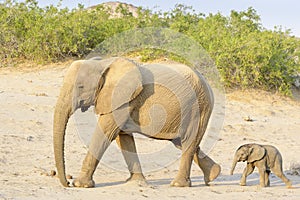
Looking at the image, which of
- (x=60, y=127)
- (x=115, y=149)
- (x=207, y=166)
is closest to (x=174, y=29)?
(x=115, y=149)

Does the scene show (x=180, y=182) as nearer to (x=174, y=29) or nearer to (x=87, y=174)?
(x=87, y=174)

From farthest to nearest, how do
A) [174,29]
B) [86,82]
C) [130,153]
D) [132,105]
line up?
[174,29]
[130,153]
[132,105]
[86,82]

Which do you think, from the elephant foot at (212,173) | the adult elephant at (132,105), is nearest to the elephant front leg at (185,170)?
the adult elephant at (132,105)

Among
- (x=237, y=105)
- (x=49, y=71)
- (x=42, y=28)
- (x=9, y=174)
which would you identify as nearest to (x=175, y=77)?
(x=9, y=174)

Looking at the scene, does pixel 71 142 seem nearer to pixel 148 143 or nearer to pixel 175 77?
pixel 148 143

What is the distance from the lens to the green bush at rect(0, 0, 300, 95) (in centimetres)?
1530

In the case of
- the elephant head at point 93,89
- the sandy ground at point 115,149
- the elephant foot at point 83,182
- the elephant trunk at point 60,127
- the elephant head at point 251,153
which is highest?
the elephant head at point 93,89

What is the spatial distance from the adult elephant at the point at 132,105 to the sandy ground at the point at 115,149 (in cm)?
38

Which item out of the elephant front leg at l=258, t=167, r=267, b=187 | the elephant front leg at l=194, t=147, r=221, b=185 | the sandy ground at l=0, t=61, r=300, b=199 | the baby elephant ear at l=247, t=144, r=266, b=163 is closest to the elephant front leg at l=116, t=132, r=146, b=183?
the sandy ground at l=0, t=61, r=300, b=199

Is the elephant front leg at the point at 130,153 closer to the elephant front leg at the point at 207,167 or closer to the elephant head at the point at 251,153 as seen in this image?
the elephant front leg at the point at 207,167

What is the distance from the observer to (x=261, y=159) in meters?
7.12

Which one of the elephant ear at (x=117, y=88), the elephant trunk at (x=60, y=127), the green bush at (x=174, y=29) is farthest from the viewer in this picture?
the green bush at (x=174, y=29)

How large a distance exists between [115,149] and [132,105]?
2.97 metres

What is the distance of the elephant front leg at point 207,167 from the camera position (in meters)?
7.11
